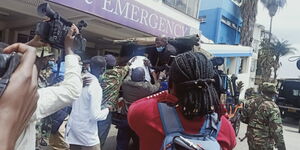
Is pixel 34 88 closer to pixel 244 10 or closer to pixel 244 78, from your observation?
pixel 244 78

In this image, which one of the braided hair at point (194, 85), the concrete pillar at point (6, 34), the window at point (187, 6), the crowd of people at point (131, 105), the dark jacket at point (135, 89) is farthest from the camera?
the window at point (187, 6)

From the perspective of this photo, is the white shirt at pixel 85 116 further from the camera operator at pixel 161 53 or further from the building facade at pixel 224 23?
the building facade at pixel 224 23

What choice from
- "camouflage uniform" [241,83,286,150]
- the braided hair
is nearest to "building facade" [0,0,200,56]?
"camouflage uniform" [241,83,286,150]

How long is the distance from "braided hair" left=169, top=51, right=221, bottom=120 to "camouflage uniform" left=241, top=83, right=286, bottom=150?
231 cm

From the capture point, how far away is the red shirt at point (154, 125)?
1590mm

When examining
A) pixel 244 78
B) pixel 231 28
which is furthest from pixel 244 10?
pixel 244 78

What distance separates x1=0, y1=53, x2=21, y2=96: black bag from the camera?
2.46 feet

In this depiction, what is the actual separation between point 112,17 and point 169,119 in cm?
Result: 608

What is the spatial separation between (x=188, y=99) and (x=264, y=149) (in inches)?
104

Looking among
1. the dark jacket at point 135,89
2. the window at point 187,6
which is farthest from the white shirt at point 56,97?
the window at point 187,6

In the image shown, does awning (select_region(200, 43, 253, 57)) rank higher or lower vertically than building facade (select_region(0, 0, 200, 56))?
lower

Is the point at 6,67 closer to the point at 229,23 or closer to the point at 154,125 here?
the point at 154,125

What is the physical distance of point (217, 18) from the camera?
856 inches

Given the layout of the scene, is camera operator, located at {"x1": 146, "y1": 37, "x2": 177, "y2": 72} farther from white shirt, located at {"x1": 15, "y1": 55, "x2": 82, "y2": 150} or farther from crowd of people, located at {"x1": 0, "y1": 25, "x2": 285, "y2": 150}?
white shirt, located at {"x1": 15, "y1": 55, "x2": 82, "y2": 150}
